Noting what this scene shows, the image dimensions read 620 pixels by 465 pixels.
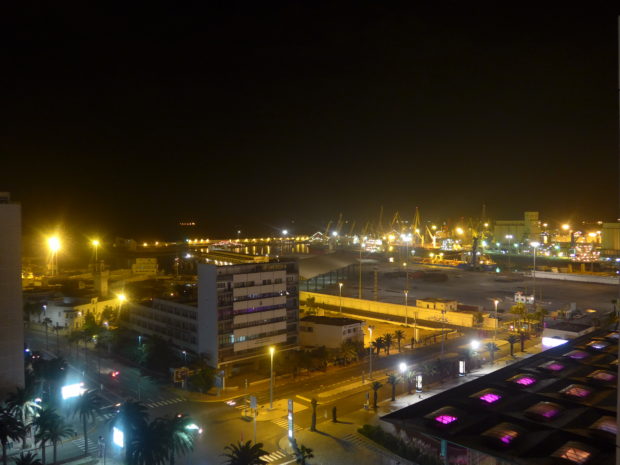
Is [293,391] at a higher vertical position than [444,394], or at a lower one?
lower

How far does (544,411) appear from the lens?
568 cm

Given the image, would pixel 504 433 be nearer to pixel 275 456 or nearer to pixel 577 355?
pixel 275 456

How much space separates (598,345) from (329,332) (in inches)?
231

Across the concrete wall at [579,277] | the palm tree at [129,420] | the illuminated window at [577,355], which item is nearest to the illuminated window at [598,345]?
the illuminated window at [577,355]

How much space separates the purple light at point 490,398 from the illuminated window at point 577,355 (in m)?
2.36

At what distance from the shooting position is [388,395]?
8867 millimetres

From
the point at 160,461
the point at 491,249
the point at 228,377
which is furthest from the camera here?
the point at 491,249

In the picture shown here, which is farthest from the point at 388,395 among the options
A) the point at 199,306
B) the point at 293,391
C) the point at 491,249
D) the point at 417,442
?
the point at 491,249

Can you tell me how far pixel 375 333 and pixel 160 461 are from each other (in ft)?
30.9

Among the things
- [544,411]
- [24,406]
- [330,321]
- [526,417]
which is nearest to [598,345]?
[544,411]

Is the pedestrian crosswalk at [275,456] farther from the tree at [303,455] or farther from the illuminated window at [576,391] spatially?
the illuminated window at [576,391]

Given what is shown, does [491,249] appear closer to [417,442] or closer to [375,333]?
[375,333]

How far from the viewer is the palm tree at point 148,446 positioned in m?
5.52

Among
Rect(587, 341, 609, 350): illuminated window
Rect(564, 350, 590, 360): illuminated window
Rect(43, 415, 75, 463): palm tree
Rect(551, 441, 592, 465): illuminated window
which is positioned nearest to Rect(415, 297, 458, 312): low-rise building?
Rect(587, 341, 609, 350): illuminated window
